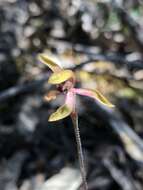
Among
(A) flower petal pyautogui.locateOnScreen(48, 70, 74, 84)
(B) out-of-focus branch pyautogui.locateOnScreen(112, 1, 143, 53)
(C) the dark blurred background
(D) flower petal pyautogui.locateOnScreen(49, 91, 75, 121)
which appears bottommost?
(C) the dark blurred background

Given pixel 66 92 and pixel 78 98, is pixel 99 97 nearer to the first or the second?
pixel 66 92

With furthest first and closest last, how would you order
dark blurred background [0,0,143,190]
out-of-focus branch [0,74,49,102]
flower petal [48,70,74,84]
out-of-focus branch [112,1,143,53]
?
out-of-focus branch [112,1,143,53] < out-of-focus branch [0,74,49,102] < dark blurred background [0,0,143,190] < flower petal [48,70,74,84]

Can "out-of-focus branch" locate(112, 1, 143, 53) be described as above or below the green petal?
below

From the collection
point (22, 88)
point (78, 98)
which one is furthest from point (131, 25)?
point (22, 88)

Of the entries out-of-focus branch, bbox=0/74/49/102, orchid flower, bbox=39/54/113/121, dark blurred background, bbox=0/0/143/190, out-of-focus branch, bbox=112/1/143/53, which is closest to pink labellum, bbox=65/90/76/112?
orchid flower, bbox=39/54/113/121

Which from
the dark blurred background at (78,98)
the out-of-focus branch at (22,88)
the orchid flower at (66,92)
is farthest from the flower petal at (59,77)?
the out-of-focus branch at (22,88)

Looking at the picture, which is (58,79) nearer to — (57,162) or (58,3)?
(57,162)

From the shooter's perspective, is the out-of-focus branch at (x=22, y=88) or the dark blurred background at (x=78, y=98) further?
the out-of-focus branch at (x=22, y=88)

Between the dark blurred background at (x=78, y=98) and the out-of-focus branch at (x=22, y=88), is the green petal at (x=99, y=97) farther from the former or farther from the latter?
the out-of-focus branch at (x=22, y=88)

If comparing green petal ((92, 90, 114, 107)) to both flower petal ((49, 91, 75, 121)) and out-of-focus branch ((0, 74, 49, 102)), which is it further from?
out-of-focus branch ((0, 74, 49, 102))
